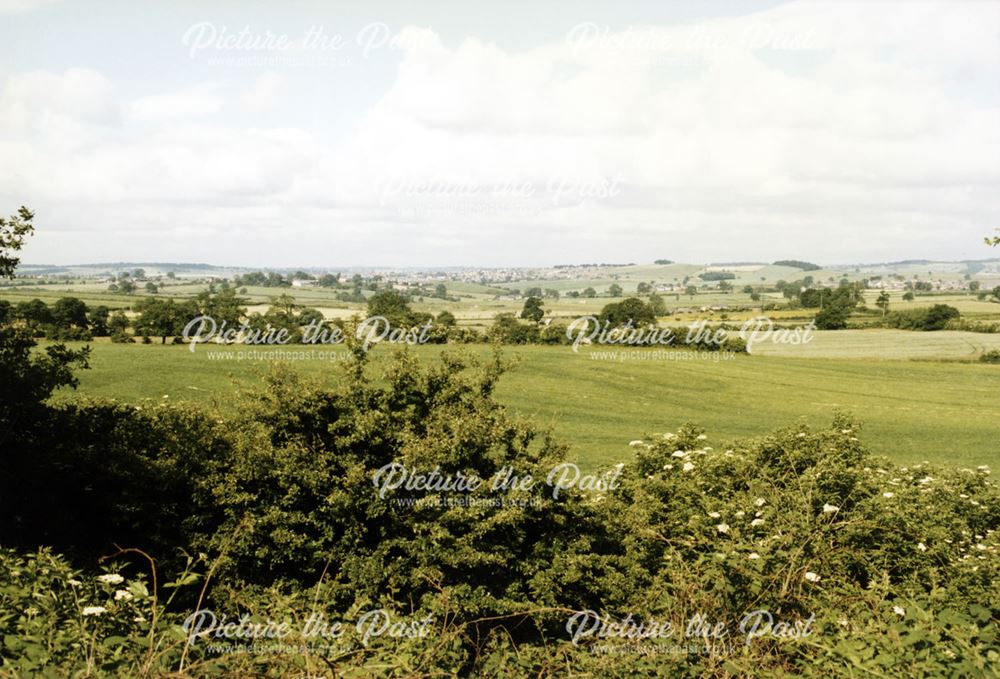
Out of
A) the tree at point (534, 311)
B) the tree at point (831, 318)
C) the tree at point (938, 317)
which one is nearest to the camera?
the tree at point (534, 311)

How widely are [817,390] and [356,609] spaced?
44.9 meters

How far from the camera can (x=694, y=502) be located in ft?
43.7

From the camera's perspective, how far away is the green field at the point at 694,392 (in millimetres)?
29578

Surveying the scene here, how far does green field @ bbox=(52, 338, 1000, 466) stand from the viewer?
29578 mm

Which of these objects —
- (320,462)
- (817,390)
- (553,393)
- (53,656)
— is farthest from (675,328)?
(53,656)

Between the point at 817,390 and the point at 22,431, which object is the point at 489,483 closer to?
the point at 22,431

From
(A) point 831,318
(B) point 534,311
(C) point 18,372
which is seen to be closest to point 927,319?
(A) point 831,318

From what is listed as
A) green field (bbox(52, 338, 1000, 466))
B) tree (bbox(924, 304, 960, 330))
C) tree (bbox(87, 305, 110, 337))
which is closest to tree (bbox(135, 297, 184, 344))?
tree (bbox(87, 305, 110, 337))

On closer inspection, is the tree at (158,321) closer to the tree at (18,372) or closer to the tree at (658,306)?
the tree at (18,372)

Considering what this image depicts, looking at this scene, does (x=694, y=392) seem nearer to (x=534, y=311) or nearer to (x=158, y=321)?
(x=534, y=311)

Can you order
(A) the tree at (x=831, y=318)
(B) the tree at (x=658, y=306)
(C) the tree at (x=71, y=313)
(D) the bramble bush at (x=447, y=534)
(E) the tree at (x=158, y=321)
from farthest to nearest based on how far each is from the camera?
(A) the tree at (x=831, y=318) → (B) the tree at (x=658, y=306) → (E) the tree at (x=158, y=321) → (C) the tree at (x=71, y=313) → (D) the bramble bush at (x=447, y=534)

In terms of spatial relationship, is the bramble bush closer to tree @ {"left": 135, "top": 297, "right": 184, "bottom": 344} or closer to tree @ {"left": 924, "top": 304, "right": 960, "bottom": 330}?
tree @ {"left": 135, "top": 297, "right": 184, "bottom": 344}

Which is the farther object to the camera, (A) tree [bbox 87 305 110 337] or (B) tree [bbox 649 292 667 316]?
(B) tree [bbox 649 292 667 316]

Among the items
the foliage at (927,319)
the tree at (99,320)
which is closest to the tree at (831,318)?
the foliage at (927,319)
